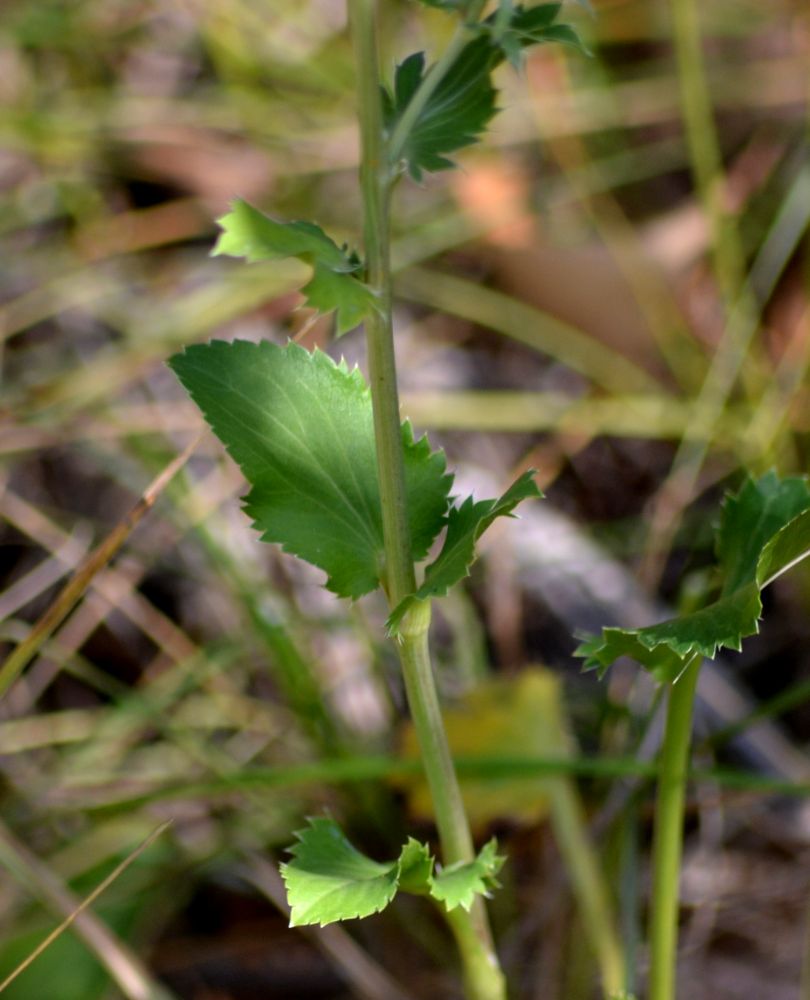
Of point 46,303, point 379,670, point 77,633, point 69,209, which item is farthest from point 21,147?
point 379,670

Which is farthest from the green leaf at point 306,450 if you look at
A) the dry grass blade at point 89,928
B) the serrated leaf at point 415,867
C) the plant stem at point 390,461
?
the dry grass blade at point 89,928

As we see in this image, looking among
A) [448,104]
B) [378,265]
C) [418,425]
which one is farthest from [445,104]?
[418,425]

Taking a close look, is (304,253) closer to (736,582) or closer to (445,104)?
(445,104)

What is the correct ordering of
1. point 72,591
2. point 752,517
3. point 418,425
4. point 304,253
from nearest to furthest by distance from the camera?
point 304,253
point 752,517
point 72,591
point 418,425

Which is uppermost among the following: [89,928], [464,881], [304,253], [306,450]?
[304,253]

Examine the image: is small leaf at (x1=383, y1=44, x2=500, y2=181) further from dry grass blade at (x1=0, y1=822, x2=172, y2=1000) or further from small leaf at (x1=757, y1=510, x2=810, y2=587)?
dry grass blade at (x1=0, y1=822, x2=172, y2=1000)

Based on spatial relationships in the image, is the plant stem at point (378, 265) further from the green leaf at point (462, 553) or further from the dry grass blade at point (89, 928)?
the dry grass blade at point (89, 928)

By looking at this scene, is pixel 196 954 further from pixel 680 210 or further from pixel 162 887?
pixel 680 210
